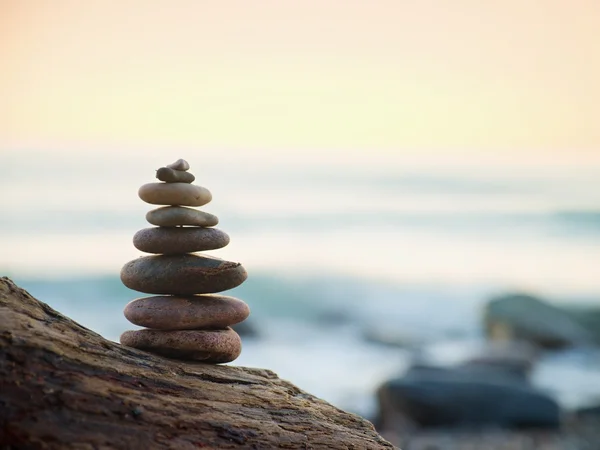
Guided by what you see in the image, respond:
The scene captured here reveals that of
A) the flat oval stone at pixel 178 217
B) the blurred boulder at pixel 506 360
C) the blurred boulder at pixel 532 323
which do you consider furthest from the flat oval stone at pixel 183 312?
the blurred boulder at pixel 532 323

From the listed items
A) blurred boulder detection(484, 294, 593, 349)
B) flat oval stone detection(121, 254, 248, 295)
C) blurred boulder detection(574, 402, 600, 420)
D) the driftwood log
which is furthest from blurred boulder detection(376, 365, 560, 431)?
flat oval stone detection(121, 254, 248, 295)

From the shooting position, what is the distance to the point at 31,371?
9.16 feet

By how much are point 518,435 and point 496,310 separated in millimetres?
5663

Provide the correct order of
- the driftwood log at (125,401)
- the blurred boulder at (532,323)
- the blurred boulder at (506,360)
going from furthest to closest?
the blurred boulder at (532,323) → the blurred boulder at (506,360) → the driftwood log at (125,401)

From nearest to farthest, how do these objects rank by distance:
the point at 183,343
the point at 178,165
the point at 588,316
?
the point at 183,343 < the point at 178,165 < the point at 588,316

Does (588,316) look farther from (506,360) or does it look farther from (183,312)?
(183,312)

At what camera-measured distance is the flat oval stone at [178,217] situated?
3.67 m

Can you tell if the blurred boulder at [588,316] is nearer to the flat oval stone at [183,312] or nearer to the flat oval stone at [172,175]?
the flat oval stone at [183,312]

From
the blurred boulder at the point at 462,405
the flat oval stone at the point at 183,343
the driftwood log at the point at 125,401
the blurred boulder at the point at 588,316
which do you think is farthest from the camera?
the blurred boulder at the point at 588,316

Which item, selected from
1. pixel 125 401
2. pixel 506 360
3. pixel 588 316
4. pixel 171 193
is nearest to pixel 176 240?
pixel 171 193

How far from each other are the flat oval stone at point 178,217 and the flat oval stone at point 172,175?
5.3 inches

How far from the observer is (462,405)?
29.5 feet

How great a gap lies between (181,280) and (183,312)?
0.15 meters

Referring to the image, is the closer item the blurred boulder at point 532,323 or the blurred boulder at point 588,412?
the blurred boulder at point 588,412
